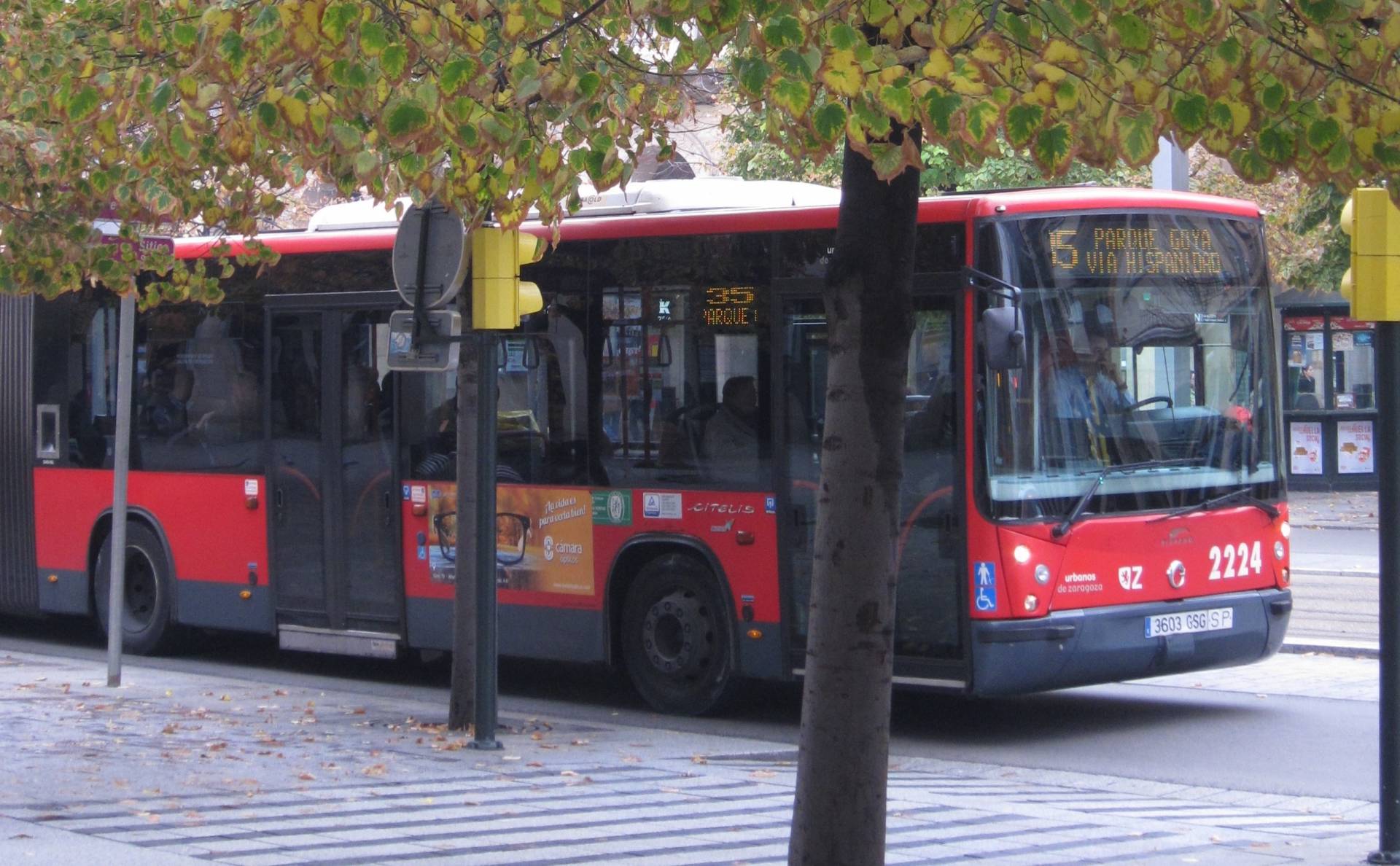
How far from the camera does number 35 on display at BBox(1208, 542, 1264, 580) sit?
1092cm

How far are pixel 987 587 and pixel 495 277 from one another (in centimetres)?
310

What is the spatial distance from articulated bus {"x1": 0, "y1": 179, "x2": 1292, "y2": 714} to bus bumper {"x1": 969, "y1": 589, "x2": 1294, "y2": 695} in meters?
0.02

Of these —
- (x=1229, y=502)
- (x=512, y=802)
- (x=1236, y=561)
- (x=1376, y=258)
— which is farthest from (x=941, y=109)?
(x=1236, y=561)

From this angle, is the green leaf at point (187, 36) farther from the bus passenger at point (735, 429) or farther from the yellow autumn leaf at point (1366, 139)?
the bus passenger at point (735, 429)

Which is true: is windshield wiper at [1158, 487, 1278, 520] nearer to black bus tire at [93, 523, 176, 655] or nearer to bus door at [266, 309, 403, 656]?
bus door at [266, 309, 403, 656]

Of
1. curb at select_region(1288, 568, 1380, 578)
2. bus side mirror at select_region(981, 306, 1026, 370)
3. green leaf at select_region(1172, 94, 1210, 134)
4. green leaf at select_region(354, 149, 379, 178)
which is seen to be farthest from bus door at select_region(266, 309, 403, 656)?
curb at select_region(1288, 568, 1380, 578)

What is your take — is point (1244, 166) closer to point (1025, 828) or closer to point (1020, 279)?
point (1025, 828)

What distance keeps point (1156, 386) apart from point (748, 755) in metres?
3.11

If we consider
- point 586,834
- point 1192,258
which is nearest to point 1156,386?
point 1192,258

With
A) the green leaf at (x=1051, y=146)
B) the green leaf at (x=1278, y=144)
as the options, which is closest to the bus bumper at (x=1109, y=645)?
the green leaf at (x=1278, y=144)

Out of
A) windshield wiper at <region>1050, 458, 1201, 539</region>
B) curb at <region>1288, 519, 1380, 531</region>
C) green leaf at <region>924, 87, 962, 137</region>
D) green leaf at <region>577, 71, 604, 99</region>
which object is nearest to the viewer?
green leaf at <region>924, 87, 962, 137</region>

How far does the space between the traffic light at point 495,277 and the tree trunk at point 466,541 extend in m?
0.47

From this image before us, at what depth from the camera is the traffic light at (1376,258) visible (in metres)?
6.94

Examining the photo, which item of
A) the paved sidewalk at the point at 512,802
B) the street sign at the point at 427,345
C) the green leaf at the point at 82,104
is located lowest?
the paved sidewalk at the point at 512,802
